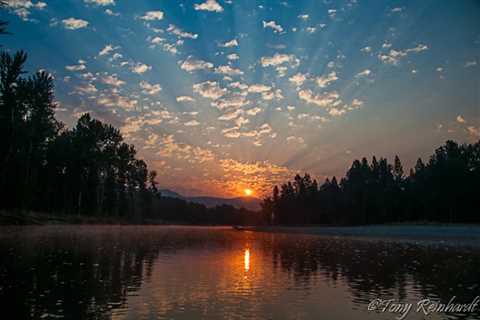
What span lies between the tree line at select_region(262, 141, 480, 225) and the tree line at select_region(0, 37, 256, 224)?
89.1 m

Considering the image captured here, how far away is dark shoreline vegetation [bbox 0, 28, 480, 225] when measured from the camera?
80869 mm

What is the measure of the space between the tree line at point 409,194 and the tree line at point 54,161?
89058 millimetres

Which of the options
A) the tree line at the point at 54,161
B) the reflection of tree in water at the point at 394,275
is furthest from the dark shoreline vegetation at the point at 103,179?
the reflection of tree in water at the point at 394,275

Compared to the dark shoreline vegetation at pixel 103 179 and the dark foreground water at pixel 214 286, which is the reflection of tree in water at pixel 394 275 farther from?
the dark shoreline vegetation at pixel 103 179

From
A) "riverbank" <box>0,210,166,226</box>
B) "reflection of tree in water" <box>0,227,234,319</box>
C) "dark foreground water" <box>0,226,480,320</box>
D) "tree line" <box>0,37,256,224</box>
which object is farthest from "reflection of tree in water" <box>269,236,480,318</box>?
"riverbank" <box>0,210,166,226</box>

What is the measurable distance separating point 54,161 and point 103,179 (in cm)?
1824

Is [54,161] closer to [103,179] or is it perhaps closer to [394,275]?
[103,179]

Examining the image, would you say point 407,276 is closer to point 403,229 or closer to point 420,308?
point 420,308

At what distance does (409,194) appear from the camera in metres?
139

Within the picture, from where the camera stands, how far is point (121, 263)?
29.1 metres

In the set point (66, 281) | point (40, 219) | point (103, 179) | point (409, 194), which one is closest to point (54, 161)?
point (103, 179)

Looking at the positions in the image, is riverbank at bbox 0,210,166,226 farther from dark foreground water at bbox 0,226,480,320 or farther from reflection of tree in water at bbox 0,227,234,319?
reflection of tree in water at bbox 0,227,234,319

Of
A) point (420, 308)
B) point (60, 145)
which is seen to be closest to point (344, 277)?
point (420, 308)

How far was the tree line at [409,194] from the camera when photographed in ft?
375
